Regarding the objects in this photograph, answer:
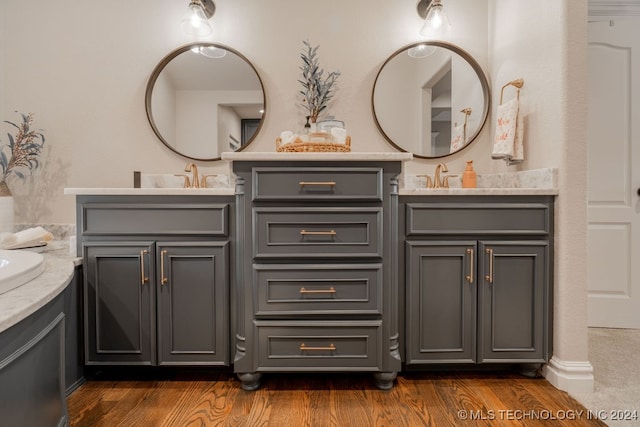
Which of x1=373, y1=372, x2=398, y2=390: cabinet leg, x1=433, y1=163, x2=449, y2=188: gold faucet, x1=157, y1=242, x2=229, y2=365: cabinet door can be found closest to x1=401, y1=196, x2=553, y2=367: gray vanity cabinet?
x1=373, y1=372, x2=398, y2=390: cabinet leg

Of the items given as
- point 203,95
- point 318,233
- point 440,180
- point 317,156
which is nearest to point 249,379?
point 318,233

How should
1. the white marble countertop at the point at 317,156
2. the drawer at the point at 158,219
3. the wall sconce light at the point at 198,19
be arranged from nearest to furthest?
the white marble countertop at the point at 317,156, the drawer at the point at 158,219, the wall sconce light at the point at 198,19

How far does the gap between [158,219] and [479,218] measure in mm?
1541

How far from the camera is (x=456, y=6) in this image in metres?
2.33

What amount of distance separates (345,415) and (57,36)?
9.41 ft

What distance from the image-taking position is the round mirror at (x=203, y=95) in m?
2.27

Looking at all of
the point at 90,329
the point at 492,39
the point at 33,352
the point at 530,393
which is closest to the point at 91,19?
the point at 90,329

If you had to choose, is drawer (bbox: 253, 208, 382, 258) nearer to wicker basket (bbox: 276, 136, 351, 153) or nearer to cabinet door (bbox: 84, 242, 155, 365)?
wicker basket (bbox: 276, 136, 351, 153)

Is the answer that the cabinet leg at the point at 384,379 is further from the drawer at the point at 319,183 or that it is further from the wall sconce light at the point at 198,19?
the wall sconce light at the point at 198,19

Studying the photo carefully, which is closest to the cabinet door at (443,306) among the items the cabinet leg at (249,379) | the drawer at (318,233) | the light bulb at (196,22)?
the drawer at (318,233)

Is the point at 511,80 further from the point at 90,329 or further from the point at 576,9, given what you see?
the point at 90,329

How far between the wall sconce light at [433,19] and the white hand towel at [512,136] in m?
0.72

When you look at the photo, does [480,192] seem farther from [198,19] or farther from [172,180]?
[198,19]

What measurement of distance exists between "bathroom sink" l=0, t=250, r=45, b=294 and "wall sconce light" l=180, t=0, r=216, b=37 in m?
1.63
